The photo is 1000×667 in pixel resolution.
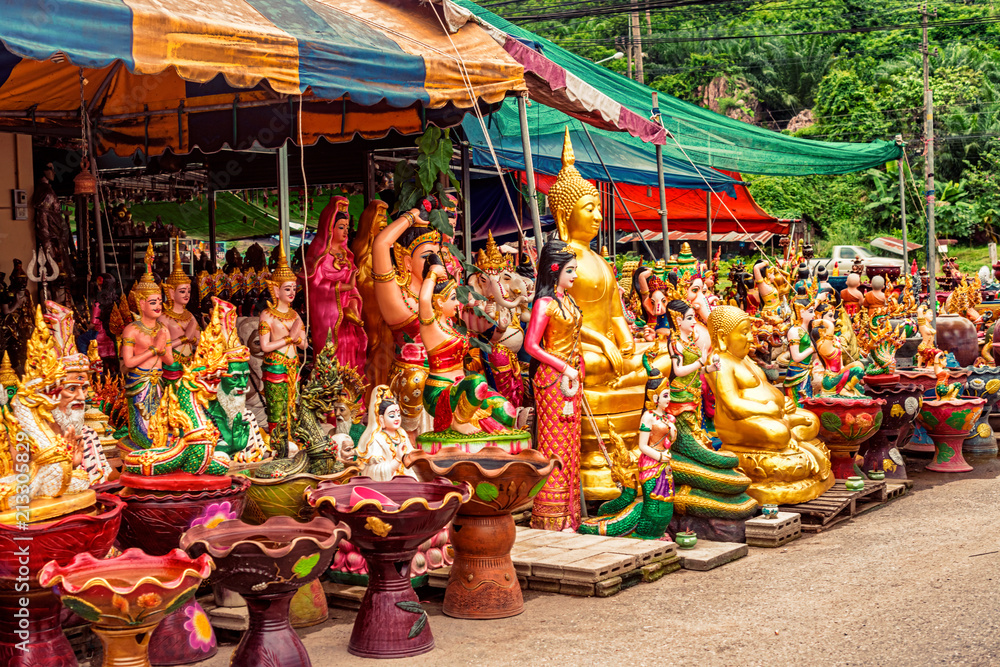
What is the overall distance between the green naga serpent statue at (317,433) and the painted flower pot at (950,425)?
6.03 meters

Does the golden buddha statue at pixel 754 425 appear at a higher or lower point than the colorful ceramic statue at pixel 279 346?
lower

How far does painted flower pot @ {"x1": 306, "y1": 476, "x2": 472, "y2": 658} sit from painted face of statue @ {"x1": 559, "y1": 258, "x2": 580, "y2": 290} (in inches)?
85.7

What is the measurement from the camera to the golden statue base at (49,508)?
4297 mm

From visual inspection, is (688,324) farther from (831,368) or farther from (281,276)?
(281,276)

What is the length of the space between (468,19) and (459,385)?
2462 millimetres

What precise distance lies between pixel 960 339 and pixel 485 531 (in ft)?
24.1

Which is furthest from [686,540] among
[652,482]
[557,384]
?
[557,384]

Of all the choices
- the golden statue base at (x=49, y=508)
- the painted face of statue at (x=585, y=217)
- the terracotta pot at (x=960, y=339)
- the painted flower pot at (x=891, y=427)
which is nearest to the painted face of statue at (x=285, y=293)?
the painted face of statue at (x=585, y=217)

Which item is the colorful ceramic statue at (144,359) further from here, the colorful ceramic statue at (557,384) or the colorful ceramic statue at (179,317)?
the colorful ceramic statue at (557,384)

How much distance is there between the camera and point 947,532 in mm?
7535

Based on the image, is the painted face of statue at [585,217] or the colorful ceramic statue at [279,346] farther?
the painted face of statue at [585,217]

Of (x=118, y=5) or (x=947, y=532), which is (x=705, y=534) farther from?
(x=118, y=5)

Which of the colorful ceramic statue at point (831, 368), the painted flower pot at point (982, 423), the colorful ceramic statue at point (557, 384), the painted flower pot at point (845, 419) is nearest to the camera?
the colorful ceramic statue at point (557, 384)

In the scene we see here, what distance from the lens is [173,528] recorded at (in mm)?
4898
